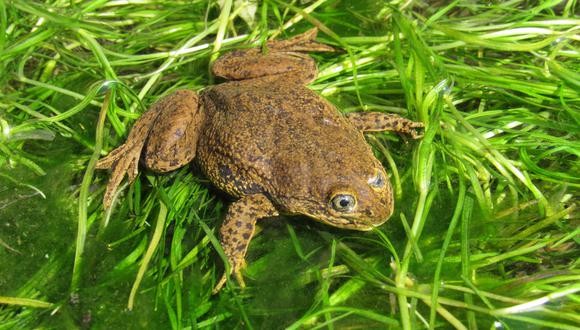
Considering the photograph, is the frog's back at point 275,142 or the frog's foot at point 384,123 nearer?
the frog's back at point 275,142

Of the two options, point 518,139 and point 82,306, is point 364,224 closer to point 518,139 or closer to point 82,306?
point 518,139

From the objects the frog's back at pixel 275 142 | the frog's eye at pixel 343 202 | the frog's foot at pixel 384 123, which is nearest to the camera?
the frog's eye at pixel 343 202

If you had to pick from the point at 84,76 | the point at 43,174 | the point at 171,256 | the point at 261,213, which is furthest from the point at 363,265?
the point at 84,76

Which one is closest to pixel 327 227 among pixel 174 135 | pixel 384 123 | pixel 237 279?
pixel 237 279

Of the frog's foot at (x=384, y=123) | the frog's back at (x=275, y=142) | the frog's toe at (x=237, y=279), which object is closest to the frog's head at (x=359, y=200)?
the frog's back at (x=275, y=142)

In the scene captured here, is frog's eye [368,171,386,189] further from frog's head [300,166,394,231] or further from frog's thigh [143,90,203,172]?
frog's thigh [143,90,203,172]

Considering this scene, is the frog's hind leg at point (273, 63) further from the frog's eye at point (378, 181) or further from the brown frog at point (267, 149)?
the frog's eye at point (378, 181)

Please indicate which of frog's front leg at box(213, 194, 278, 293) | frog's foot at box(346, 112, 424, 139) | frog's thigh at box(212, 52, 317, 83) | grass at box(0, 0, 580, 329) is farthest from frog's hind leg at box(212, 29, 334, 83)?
frog's front leg at box(213, 194, 278, 293)
